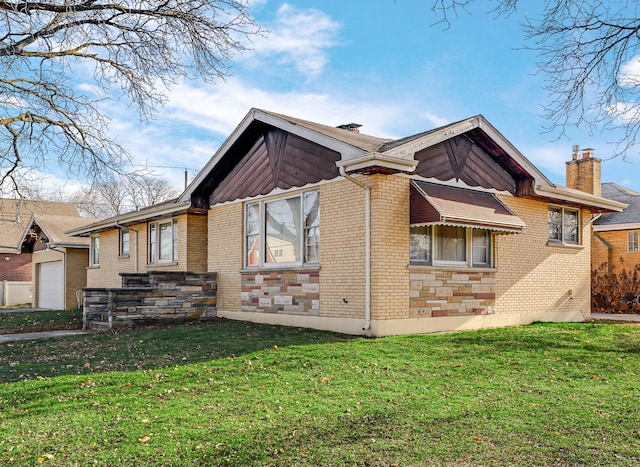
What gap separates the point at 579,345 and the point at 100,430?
8.31 meters

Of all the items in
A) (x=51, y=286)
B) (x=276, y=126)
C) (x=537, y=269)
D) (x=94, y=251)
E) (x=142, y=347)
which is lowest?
(x=142, y=347)

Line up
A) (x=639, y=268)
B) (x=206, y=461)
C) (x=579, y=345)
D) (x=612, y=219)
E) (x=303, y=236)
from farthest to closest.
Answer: (x=612, y=219) → (x=639, y=268) → (x=303, y=236) → (x=579, y=345) → (x=206, y=461)

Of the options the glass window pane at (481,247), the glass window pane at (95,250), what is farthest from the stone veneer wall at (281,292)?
the glass window pane at (95,250)

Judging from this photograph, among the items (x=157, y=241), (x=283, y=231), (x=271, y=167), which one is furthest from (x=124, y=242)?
(x=283, y=231)

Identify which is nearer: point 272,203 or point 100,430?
point 100,430

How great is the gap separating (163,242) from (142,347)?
8467mm

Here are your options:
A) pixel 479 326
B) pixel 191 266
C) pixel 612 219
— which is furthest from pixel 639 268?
pixel 191 266

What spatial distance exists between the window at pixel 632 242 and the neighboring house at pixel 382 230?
6.16 m

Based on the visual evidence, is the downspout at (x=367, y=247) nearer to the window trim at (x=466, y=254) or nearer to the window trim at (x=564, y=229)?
the window trim at (x=466, y=254)

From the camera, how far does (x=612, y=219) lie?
76.1 feet

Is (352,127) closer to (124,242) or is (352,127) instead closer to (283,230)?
(283,230)

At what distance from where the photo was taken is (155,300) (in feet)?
45.9

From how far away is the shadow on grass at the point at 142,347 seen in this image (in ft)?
27.5

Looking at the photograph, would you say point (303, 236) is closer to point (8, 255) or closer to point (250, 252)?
point (250, 252)
